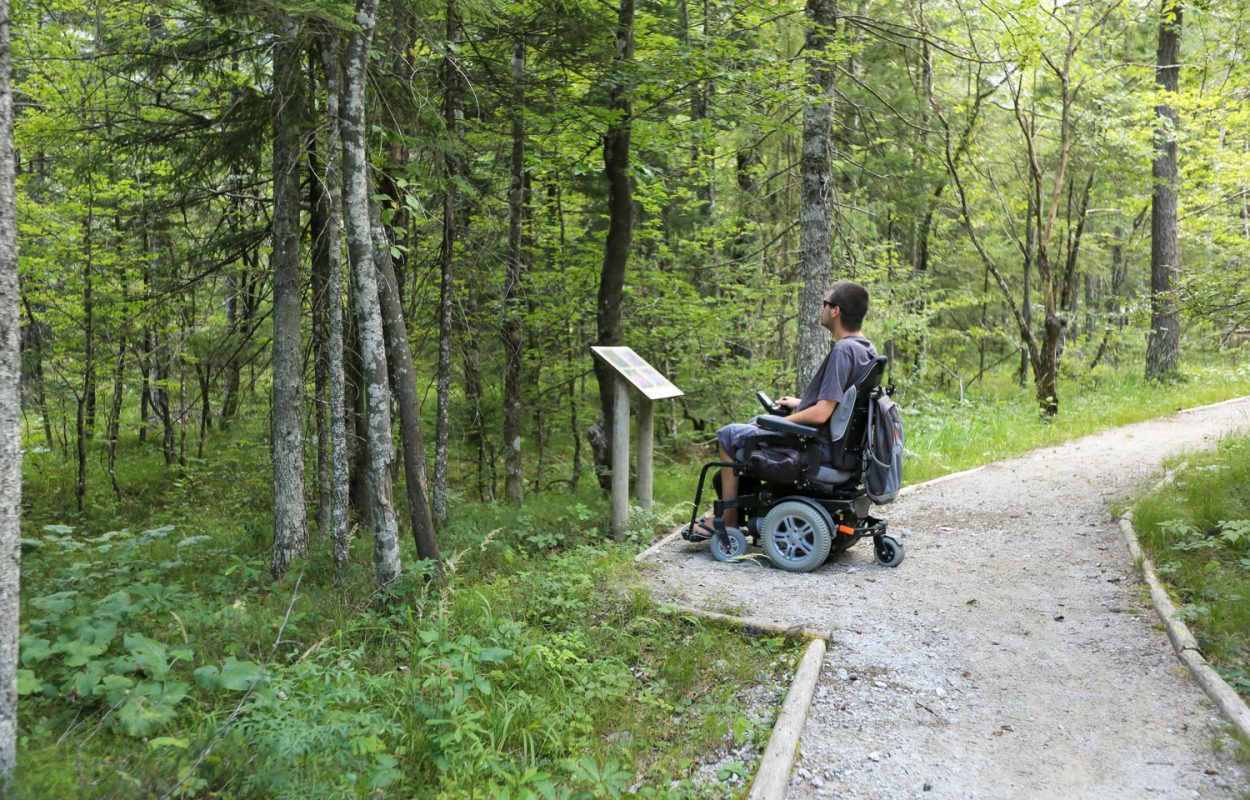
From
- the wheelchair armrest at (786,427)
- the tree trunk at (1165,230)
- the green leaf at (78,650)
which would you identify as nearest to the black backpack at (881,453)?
the wheelchair armrest at (786,427)

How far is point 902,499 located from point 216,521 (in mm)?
9614

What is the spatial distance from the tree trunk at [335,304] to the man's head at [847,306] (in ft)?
12.1

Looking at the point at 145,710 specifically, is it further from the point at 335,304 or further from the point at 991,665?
the point at 991,665

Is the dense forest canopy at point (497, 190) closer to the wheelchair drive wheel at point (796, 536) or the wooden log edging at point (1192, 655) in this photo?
the wheelchair drive wheel at point (796, 536)

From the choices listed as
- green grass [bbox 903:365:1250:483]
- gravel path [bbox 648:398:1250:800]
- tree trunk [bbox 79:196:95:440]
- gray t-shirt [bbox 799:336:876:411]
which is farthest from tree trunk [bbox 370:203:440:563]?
tree trunk [bbox 79:196:95:440]

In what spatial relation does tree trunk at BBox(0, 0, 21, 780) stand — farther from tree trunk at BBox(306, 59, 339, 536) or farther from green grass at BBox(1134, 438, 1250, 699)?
green grass at BBox(1134, 438, 1250, 699)

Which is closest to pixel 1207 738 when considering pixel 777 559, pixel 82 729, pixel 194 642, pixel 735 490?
pixel 777 559

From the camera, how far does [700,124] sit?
26.8 ft

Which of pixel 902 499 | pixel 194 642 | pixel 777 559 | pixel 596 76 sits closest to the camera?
pixel 194 642

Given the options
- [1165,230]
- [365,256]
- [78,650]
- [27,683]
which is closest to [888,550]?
[365,256]

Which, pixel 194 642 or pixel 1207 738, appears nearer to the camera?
pixel 1207 738

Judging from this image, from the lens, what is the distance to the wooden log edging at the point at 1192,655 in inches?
140

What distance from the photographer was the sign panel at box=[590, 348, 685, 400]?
6500mm

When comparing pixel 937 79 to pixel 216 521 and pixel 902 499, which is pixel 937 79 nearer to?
pixel 902 499
